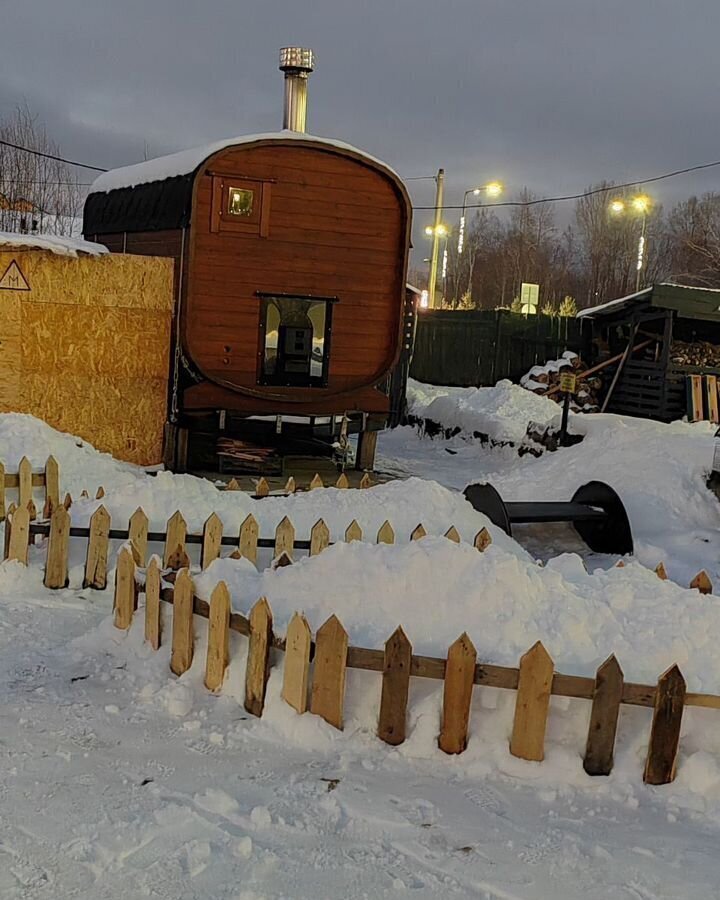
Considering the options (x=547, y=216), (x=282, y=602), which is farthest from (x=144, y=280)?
(x=547, y=216)

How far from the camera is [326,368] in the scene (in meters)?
13.3

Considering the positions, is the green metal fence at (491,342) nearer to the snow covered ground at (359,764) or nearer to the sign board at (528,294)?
the sign board at (528,294)

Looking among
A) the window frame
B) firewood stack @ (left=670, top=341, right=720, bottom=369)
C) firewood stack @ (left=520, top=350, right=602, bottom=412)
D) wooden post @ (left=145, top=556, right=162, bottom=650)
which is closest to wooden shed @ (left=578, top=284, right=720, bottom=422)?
firewood stack @ (left=670, top=341, right=720, bottom=369)

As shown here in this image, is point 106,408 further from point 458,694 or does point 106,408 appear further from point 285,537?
point 458,694

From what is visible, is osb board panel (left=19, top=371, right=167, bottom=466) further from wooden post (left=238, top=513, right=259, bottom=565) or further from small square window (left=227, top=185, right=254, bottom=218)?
wooden post (left=238, top=513, right=259, bottom=565)

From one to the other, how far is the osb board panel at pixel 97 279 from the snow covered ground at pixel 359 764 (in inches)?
255

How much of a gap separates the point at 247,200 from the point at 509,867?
10.7 m

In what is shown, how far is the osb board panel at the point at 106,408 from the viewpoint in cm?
1152

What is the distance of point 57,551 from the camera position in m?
6.19

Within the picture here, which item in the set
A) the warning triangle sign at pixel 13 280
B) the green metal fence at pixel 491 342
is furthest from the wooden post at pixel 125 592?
the green metal fence at pixel 491 342

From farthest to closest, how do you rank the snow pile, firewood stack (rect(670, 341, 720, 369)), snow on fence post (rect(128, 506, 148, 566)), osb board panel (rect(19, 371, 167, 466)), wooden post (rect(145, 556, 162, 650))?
1. firewood stack (rect(670, 341, 720, 369))
2. the snow pile
3. osb board panel (rect(19, 371, 167, 466))
4. snow on fence post (rect(128, 506, 148, 566))
5. wooden post (rect(145, 556, 162, 650))

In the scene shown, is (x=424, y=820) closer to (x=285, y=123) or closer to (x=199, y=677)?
(x=199, y=677)

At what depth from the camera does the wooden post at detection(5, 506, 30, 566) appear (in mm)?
6301

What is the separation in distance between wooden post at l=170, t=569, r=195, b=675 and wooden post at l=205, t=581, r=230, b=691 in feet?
0.65
